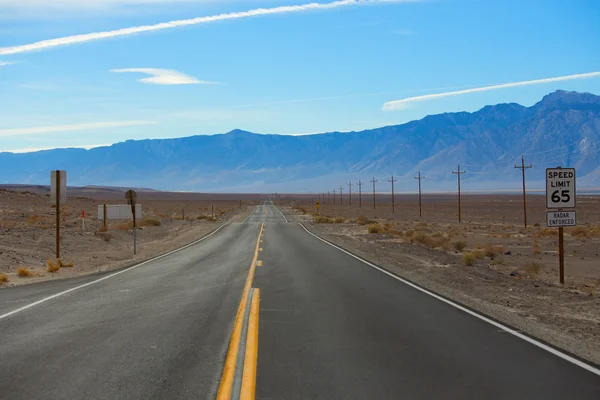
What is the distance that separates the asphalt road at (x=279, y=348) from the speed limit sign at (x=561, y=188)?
16.6 ft

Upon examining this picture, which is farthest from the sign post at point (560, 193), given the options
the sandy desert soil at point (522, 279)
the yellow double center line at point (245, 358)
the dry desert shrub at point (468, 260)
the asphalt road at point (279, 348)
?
the yellow double center line at point (245, 358)

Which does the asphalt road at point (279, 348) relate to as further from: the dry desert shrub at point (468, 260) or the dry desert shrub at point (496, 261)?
the dry desert shrub at point (496, 261)

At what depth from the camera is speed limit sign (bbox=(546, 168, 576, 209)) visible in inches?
662

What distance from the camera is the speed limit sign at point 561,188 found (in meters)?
16.8

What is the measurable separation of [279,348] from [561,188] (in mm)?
11246

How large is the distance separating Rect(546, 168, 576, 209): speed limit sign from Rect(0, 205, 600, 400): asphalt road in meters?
5.05

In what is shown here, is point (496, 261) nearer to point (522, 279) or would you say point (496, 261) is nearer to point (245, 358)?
point (522, 279)

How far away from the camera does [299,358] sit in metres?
7.92

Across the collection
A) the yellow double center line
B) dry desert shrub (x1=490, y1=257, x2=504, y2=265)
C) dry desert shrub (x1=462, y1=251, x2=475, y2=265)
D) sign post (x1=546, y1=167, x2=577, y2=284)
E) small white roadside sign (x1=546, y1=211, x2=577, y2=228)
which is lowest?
dry desert shrub (x1=490, y1=257, x2=504, y2=265)

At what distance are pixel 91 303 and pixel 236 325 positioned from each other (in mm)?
3853

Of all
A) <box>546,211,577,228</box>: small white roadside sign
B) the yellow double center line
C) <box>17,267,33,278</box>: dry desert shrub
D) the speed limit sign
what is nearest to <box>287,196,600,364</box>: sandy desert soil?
<box>546,211,577,228</box>: small white roadside sign

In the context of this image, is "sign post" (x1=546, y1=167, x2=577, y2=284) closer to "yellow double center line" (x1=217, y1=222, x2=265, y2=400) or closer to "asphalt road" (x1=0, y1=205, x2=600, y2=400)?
"asphalt road" (x1=0, y1=205, x2=600, y2=400)

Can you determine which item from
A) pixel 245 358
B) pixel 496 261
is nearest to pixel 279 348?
pixel 245 358

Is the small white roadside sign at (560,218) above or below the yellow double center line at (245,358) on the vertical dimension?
above
